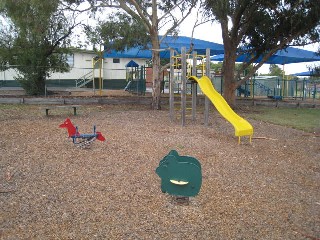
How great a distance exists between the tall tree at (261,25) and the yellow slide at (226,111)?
12.6ft

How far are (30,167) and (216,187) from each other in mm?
2826

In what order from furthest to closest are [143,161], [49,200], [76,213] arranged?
1. [143,161]
2. [49,200]
3. [76,213]

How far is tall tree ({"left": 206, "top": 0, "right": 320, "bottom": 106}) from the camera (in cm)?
1451

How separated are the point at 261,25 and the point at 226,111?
818cm

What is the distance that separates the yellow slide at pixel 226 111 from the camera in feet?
27.8

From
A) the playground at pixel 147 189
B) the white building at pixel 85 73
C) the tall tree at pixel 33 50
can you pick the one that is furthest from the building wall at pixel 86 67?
the playground at pixel 147 189

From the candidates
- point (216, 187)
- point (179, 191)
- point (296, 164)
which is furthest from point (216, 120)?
point (179, 191)

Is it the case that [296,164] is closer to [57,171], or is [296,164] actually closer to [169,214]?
[169,214]

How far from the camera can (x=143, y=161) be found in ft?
20.9

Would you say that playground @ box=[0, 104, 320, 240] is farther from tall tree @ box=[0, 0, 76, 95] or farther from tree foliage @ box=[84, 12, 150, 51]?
tall tree @ box=[0, 0, 76, 95]

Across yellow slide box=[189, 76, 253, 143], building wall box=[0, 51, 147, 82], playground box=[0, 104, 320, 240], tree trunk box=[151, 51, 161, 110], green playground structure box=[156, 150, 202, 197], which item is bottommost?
playground box=[0, 104, 320, 240]

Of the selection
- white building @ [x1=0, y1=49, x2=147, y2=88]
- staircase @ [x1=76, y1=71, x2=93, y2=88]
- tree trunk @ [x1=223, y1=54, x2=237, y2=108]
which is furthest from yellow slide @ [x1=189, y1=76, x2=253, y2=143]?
staircase @ [x1=76, y1=71, x2=93, y2=88]

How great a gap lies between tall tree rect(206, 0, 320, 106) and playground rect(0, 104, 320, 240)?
739 centimetres

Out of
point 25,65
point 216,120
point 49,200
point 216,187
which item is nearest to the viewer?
point 49,200
